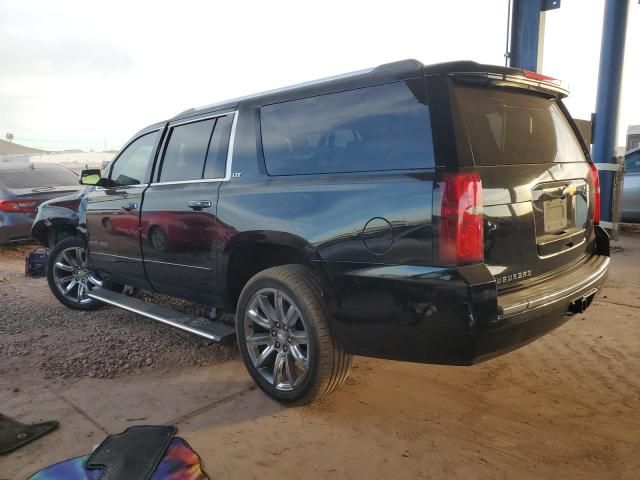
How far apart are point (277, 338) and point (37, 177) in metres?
8.22

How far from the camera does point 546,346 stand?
13.4 feet

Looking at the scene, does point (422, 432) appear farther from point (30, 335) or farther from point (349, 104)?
point (30, 335)

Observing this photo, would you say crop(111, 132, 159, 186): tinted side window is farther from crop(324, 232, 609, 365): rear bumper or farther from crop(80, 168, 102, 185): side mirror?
crop(324, 232, 609, 365): rear bumper

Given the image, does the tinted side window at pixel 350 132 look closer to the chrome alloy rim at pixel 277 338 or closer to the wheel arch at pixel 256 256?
the wheel arch at pixel 256 256

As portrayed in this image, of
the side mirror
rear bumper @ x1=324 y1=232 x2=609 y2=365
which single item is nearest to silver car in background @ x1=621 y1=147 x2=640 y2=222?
rear bumper @ x1=324 y1=232 x2=609 y2=365

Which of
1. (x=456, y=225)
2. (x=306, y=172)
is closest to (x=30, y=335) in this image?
(x=306, y=172)

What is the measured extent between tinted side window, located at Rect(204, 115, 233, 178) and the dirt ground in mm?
1456

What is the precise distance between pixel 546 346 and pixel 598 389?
753mm

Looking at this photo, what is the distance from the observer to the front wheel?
18.3ft

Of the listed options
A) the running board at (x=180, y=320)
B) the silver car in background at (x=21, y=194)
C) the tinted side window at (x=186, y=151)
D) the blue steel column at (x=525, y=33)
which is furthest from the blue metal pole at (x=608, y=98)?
the silver car in background at (x=21, y=194)

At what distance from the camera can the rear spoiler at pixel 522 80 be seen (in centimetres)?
261

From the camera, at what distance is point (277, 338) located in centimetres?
327

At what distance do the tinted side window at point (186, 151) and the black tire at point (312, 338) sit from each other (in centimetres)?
121

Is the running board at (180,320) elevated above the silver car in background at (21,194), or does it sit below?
below
